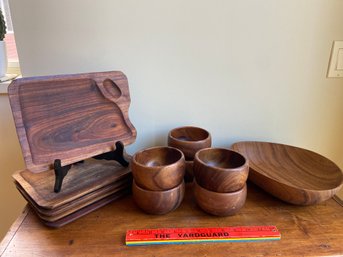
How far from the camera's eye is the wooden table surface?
1.54 ft

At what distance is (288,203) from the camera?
604 mm

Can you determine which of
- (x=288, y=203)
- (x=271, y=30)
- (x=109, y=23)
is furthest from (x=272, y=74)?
(x=109, y=23)

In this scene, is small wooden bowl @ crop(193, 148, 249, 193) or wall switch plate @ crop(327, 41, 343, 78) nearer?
small wooden bowl @ crop(193, 148, 249, 193)

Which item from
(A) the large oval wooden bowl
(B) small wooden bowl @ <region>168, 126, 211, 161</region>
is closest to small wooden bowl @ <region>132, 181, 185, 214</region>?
(B) small wooden bowl @ <region>168, 126, 211, 161</region>

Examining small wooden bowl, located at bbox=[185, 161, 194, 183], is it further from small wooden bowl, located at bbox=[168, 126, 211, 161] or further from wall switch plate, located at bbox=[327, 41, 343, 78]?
wall switch plate, located at bbox=[327, 41, 343, 78]

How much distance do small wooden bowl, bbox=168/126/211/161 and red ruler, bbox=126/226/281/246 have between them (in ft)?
0.68

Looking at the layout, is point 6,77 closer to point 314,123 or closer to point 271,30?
point 271,30

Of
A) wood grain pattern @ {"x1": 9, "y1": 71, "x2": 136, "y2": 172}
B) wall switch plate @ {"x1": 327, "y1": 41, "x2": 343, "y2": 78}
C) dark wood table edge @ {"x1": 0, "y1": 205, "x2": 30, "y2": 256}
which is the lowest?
dark wood table edge @ {"x1": 0, "y1": 205, "x2": 30, "y2": 256}

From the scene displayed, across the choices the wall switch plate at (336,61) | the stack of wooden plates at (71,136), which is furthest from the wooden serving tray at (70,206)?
the wall switch plate at (336,61)

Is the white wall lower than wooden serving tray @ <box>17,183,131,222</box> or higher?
higher

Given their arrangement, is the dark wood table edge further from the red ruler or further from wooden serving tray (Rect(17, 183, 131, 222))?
the red ruler

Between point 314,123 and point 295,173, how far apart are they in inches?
9.5

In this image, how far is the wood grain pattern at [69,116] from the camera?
0.52m

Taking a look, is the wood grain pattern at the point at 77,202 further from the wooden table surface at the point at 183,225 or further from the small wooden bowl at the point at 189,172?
the small wooden bowl at the point at 189,172
